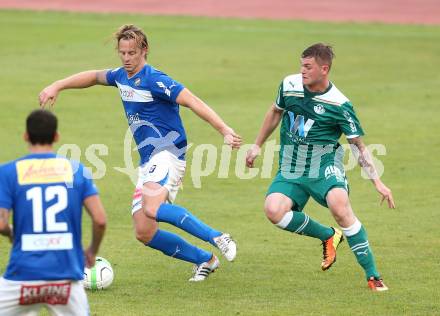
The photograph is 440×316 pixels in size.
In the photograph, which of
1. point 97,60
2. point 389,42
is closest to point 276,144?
point 97,60

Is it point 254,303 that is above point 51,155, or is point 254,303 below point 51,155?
below

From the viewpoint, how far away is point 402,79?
25.5 m

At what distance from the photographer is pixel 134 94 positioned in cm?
1049

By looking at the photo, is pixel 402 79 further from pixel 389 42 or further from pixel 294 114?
pixel 294 114

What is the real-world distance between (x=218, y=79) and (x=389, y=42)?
336 inches

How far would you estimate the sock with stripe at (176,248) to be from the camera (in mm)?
10445

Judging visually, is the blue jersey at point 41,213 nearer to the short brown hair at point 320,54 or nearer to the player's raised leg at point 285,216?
the player's raised leg at point 285,216

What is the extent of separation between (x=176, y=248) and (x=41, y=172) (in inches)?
146

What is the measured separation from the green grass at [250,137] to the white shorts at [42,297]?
2228 millimetres

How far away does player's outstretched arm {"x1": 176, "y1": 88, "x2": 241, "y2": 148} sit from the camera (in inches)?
377

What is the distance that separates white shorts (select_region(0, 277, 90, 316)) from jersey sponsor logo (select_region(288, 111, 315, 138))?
398 centimetres

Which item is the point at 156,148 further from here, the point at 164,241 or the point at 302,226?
the point at 302,226

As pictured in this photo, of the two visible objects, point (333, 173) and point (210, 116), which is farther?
point (333, 173)

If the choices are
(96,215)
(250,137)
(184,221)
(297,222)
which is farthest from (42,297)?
(250,137)
